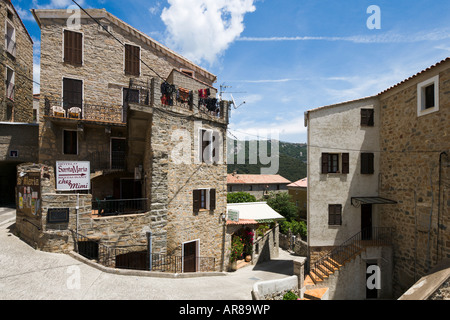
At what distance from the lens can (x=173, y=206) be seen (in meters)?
11.3

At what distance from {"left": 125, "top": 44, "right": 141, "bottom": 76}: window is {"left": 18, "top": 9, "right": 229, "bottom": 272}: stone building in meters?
0.07

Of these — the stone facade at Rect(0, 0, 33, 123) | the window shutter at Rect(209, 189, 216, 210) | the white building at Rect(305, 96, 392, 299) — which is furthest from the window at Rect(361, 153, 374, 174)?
the stone facade at Rect(0, 0, 33, 123)

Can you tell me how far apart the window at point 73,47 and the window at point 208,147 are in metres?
10.0

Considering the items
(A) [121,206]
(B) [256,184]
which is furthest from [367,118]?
(B) [256,184]

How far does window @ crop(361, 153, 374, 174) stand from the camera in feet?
45.3

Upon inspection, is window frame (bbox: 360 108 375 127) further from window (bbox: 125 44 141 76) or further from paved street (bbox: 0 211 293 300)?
window (bbox: 125 44 141 76)

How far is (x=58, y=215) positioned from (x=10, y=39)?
58.5 ft

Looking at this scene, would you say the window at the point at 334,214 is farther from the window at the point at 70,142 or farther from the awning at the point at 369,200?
the window at the point at 70,142

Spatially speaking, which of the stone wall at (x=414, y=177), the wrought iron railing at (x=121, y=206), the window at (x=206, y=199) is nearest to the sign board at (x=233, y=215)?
the window at (x=206, y=199)

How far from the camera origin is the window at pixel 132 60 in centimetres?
1577

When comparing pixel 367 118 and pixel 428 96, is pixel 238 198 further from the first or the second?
pixel 428 96
